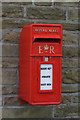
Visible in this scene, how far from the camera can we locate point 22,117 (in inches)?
99.8

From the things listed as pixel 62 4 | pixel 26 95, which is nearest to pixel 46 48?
pixel 26 95

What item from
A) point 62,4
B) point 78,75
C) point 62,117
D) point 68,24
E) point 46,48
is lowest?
point 62,117

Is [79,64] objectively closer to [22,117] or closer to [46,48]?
[46,48]

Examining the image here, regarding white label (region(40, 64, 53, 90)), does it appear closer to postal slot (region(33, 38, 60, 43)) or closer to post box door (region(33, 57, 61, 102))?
post box door (region(33, 57, 61, 102))

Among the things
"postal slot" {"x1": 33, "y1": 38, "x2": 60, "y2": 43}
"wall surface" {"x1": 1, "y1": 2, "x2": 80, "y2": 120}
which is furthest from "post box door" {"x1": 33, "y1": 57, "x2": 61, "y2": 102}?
"wall surface" {"x1": 1, "y1": 2, "x2": 80, "y2": 120}

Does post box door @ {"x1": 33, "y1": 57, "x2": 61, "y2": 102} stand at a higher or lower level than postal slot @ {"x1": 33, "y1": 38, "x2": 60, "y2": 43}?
lower

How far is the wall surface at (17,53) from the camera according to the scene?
249cm

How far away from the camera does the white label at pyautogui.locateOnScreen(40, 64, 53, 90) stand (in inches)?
88.0

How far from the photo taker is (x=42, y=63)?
7.28 ft

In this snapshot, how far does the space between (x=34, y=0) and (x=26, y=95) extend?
873 mm

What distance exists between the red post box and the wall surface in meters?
0.24

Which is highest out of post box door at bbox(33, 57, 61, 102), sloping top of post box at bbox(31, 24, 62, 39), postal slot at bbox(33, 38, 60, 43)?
sloping top of post box at bbox(31, 24, 62, 39)

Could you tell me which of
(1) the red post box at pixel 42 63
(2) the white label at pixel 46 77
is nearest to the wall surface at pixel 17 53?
(1) the red post box at pixel 42 63

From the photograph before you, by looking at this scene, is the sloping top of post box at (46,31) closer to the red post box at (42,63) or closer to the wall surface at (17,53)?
the red post box at (42,63)
